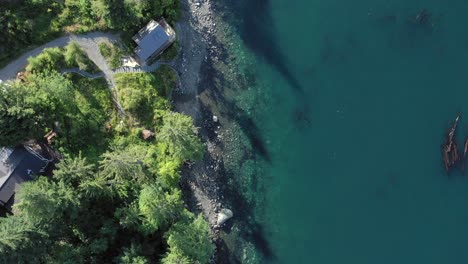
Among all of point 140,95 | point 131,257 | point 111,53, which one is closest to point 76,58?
point 111,53

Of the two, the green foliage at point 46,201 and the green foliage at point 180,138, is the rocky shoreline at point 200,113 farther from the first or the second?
the green foliage at point 46,201

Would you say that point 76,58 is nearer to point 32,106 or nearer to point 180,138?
point 32,106

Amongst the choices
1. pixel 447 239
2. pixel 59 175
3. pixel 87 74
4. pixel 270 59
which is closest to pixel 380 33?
pixel 270 59

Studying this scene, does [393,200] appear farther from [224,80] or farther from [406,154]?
[224,80]

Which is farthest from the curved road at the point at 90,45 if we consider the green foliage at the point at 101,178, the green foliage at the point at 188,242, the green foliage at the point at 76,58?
the green foliage at the point at 188,242

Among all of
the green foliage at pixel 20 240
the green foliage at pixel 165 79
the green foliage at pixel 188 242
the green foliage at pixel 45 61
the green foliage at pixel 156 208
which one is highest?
the green foliage at pixel 45 61

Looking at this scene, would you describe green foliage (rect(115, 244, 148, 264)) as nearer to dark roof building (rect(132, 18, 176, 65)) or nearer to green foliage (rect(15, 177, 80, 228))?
green foliage (rect(15, 177, 80, 228))

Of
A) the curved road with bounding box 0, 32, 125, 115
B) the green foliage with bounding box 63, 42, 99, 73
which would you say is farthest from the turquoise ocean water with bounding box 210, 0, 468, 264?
the green foliage with bounding box 63, 42, 99, 73
